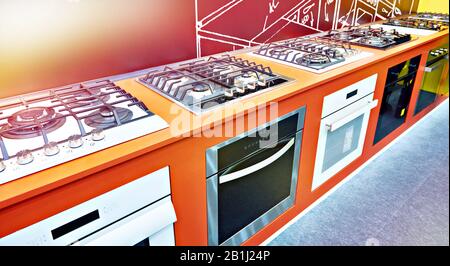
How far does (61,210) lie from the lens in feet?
2.65

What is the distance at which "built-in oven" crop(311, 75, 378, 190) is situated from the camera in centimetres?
159

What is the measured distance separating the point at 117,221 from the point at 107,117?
31 centimetres

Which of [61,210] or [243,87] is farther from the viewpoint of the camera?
[243,87]

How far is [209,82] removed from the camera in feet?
4.20

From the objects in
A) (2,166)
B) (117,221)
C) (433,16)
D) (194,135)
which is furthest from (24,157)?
(433,16)

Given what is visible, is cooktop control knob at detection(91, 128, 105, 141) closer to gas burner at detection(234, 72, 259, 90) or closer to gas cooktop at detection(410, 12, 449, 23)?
gas burner at detection(234, 72, 259, 90)

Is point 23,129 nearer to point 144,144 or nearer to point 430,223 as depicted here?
point 144,144

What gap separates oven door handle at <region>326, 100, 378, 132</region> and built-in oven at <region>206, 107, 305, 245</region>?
0.23m

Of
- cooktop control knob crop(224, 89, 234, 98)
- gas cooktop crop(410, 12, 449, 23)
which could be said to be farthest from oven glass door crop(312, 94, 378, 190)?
gas cooktop crop(410, 12, 449, 23)

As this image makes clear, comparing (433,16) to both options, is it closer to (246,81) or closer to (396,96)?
(396,96)

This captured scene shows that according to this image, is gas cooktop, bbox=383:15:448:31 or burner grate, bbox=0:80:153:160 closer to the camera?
burner grate, bbox=0:80:153:160

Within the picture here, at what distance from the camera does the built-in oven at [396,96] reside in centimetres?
202
